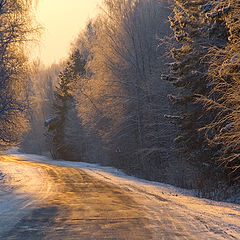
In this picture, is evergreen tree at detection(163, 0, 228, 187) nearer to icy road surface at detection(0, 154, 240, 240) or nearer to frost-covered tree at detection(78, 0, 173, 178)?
icy road surface at detection(0, 154, 240, 240)

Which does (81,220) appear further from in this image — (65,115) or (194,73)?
(65,115)

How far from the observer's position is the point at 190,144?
54.1 ft

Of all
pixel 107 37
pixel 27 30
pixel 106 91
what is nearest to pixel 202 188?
pixel 27 30

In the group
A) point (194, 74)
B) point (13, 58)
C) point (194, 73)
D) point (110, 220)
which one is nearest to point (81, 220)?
point (110, 220)

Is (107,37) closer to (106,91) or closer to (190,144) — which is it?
(106,91)

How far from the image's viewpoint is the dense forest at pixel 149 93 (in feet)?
41.4

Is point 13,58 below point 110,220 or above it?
above

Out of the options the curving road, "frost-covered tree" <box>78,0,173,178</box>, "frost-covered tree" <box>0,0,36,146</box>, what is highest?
"frost-covered tree" <box>78,0,173,178</box>

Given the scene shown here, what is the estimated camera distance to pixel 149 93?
28266 millimetres

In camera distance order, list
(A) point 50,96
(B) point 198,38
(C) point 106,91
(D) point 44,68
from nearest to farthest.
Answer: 1. (B) point 198,38
2. (C) point 106,91
3. (A) point 50,96
4. (D) point 44,68

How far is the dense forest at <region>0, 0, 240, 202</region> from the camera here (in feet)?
41.4

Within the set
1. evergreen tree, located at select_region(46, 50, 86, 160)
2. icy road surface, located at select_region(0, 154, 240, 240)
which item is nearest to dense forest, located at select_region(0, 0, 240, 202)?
evergreen tree, located at select_region(46, 50, 86, 160)

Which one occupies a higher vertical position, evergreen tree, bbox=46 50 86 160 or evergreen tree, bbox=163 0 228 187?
evergreen tree, bbox=46 50 86 160

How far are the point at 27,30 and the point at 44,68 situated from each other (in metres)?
85.2
